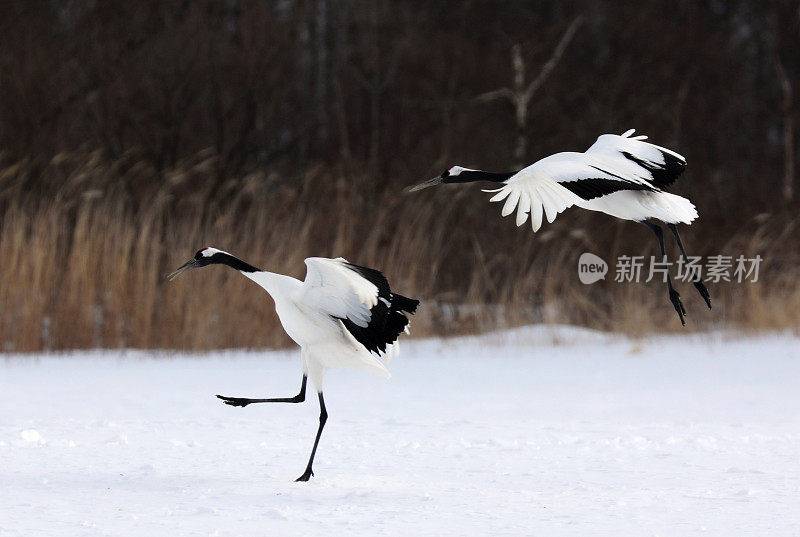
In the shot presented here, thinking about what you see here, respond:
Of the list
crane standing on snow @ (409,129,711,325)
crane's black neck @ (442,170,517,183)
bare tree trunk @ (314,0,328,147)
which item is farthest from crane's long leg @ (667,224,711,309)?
bare tree trunk @ (314,0,328,147)

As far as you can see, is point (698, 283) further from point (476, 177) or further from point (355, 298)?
point (355, 298)

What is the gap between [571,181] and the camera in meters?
3.71

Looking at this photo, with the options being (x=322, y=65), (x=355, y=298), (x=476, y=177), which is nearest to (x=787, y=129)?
(x=322, y=65)

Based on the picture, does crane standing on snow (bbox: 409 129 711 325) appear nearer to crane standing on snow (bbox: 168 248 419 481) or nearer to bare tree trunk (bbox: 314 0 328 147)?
crane standing on snow (bbox: 168 248 419 481)

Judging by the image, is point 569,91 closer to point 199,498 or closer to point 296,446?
point 296,446

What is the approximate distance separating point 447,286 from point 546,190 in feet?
24.3

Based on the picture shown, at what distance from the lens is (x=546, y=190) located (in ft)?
12.1

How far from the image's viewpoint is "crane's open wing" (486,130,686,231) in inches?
142

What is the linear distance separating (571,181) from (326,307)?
36.3 inches

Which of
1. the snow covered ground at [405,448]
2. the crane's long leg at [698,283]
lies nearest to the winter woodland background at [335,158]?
the snow covered ground at [405,448]

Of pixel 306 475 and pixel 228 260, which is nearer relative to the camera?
pixel 228 260

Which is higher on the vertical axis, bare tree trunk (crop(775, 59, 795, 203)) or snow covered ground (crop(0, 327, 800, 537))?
bare tree trunk (crop(775, 59, 795, 203))

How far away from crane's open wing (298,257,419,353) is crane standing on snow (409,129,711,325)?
388 mm

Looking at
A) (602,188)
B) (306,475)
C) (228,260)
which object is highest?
(602,188)
